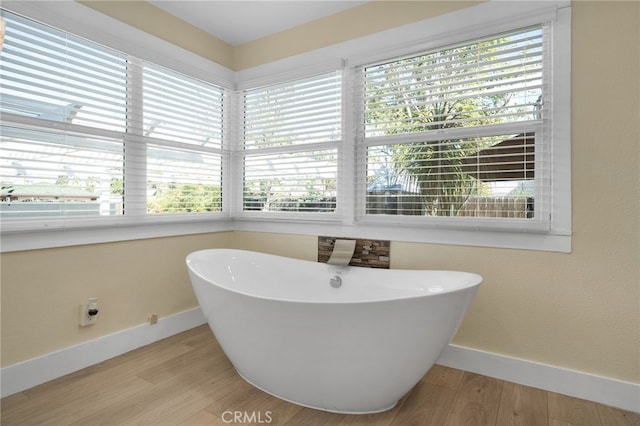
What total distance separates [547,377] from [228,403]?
5.84 ft

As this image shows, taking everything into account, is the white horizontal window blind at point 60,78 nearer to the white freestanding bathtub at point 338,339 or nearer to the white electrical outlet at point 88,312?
the white electrical outlet at point 88,312

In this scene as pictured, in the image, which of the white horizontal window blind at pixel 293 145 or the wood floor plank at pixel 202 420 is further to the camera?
the white horizontal window blind at pixel 293 145

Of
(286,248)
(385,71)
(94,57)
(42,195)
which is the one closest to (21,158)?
(42,195)

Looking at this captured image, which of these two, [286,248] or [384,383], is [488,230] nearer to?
[384,383]

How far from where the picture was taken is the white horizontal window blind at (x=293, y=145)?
2859 millimetres

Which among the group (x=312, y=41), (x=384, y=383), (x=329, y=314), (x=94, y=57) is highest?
(x=312, y=41)

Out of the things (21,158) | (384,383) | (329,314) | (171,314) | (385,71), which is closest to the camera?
(329,314)

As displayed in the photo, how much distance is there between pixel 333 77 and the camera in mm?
2822

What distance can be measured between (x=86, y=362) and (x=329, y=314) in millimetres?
1729

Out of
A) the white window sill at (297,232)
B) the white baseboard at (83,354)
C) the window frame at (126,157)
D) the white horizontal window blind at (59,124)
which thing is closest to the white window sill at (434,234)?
the white window sill at (297,232)

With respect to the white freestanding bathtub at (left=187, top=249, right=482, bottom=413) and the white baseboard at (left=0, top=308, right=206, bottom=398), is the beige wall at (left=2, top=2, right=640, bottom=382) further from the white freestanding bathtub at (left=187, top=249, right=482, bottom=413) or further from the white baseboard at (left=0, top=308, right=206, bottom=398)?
the white freestanding bathtub at (left=187, top=249, right=482, bottom=413)

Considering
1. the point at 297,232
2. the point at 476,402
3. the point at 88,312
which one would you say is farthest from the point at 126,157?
the point at 476,402

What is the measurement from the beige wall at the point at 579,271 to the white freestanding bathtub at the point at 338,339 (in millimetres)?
449

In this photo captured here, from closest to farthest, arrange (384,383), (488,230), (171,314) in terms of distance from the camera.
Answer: (384,383) → (488,230) → (171,314)
